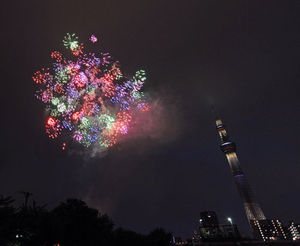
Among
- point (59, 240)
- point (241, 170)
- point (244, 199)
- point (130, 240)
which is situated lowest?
point (59, 240)

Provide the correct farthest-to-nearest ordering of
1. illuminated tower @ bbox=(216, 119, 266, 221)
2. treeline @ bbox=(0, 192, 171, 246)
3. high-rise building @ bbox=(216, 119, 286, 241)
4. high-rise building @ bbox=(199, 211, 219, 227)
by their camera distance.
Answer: high-rise building @ bbox=(199, 211, 219, 227)
illuminated tower @ bbox=(216, 119, 266, 221)
high-rise building @ bbox=(216, 119, 286, 241)
treeline @ bbox=(0, 192, 171, 246)

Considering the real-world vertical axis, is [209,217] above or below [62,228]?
above

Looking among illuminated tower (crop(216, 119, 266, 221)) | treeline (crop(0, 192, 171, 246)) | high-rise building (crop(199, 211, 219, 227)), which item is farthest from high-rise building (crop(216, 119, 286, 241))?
treeline (crop(0, 192, 171, 246))

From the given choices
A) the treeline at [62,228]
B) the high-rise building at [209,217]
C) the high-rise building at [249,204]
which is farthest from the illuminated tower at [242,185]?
the treeline at [62,228]

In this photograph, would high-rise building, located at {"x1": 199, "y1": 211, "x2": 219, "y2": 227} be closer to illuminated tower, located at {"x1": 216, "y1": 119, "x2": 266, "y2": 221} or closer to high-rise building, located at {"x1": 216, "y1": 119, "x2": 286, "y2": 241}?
high-rise building, located at {"x1": 216, "y1": 119, "x2": 286, "y2": 241}

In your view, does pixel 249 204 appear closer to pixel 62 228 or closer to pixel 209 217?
pixel 209 217

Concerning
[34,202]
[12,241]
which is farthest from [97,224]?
[12,241]

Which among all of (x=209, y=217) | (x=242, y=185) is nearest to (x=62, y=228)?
(x=242, y=185)

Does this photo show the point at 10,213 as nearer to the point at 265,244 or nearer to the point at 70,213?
the point at 70,213
